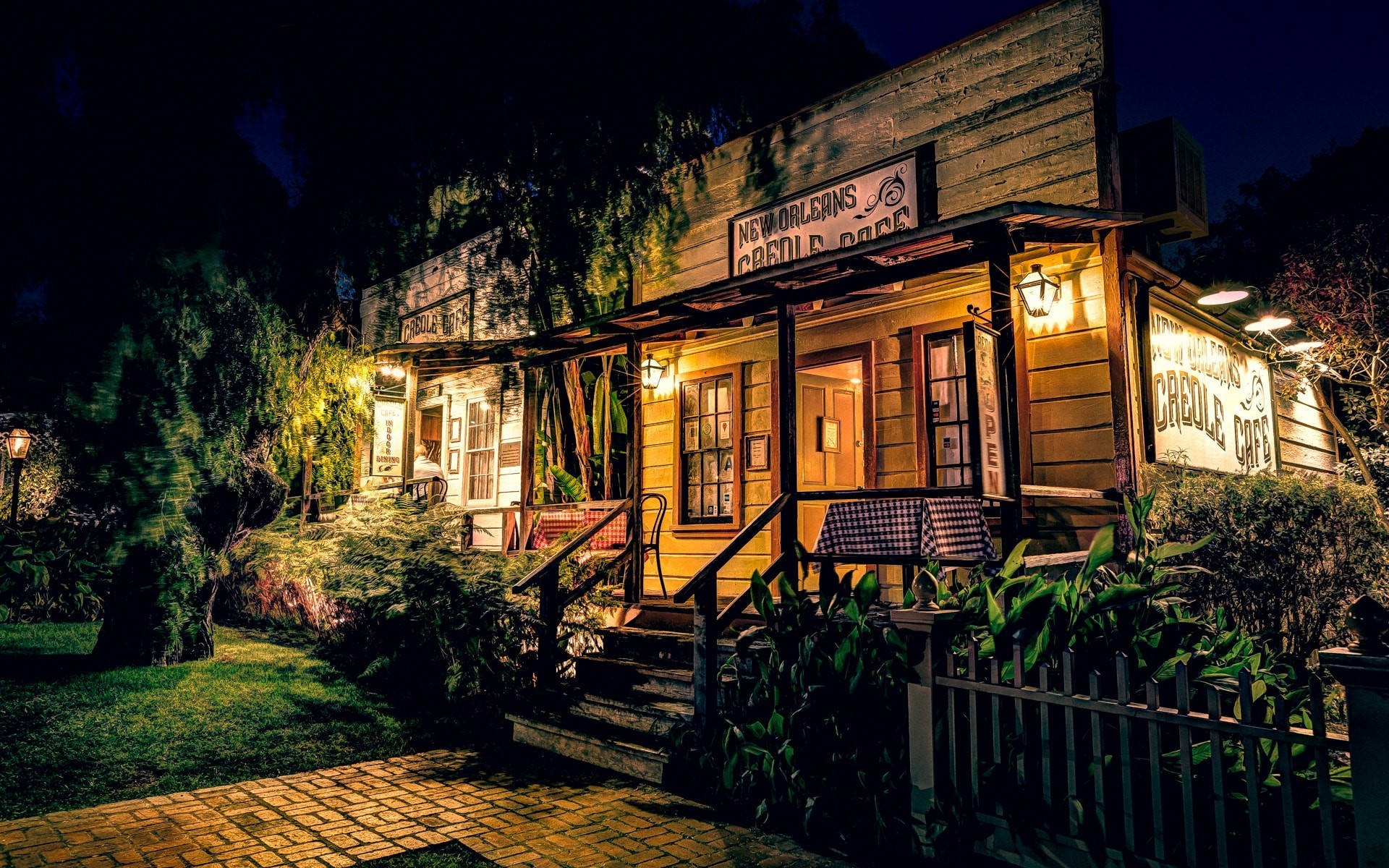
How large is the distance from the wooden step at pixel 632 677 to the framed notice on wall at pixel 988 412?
2.72 meters

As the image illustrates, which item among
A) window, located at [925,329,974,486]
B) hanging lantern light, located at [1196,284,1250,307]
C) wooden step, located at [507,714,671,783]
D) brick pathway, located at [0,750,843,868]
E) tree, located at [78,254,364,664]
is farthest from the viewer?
hanging lantern light, located at [1196,284,1250,307]

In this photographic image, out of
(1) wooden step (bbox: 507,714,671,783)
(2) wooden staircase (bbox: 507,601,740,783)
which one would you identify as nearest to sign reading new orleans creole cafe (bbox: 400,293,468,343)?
(2) wooden staircase (bbox: 507,601,740,783)

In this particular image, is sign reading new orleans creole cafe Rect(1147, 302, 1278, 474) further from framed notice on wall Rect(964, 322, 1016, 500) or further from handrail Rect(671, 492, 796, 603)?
handrail Rect(671, 492, 796, 603)

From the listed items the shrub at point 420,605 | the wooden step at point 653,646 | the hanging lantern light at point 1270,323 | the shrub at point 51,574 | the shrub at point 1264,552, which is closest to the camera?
the shrub at point 1264,552

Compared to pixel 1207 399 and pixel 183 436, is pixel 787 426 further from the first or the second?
pixel 1207 399

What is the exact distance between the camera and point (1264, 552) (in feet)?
21.0

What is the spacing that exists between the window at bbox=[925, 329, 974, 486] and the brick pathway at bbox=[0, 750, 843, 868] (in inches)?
153

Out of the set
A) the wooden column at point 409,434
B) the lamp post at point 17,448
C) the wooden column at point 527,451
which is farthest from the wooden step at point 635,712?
the lamp post at point 17,448

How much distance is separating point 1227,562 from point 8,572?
17.8 metres

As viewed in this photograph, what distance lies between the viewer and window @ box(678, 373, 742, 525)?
9641 millimetres

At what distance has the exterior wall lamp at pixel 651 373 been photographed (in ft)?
32.9

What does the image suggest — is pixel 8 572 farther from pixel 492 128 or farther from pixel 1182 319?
pixel 1182 319

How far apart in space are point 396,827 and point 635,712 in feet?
6.35

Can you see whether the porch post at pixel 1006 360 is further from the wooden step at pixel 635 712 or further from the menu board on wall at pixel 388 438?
the menu board on wall at pixel 388 438
